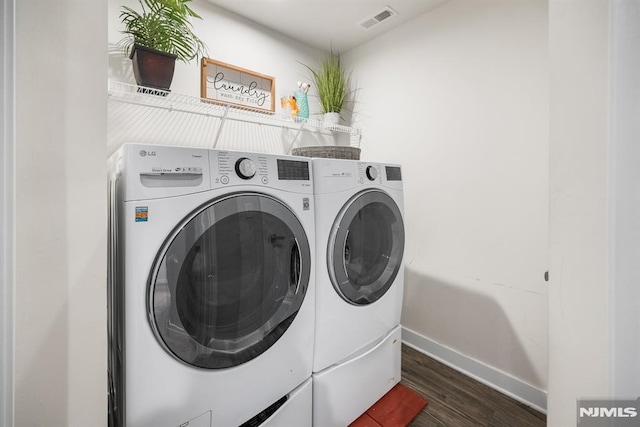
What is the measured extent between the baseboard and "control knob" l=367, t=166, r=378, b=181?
49.8 inches

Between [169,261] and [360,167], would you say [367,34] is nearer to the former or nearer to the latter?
[360,167]

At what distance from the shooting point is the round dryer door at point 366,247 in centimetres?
119

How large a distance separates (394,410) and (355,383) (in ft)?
0.96

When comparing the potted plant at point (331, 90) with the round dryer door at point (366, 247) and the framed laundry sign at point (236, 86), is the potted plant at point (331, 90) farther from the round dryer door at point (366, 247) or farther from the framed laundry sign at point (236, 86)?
the round dryer door at point (366, 247)

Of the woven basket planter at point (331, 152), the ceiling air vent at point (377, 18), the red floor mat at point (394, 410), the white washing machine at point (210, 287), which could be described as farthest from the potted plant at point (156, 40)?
the red floor mat at point (394, 410)

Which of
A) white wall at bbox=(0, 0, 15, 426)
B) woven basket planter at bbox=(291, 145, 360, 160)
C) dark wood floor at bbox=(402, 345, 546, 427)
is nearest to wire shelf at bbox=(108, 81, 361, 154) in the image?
woven basket planter at bbox=(291, 145, 360, 160)

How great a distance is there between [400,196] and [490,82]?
2.80 feet

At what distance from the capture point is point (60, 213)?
1.99ft

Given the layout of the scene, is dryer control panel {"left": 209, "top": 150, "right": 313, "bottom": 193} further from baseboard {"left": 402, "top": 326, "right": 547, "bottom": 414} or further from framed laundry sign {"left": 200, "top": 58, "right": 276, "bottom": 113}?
baseboard {"left": 402, "top": 326, "right": 547, "bottom": 414}

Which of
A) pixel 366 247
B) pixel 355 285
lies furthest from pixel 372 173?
pixel 355 285

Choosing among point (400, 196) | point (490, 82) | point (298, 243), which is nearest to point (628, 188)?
point (298, 243)

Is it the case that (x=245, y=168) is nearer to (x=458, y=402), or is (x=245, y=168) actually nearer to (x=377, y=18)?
(x=458, y=402)

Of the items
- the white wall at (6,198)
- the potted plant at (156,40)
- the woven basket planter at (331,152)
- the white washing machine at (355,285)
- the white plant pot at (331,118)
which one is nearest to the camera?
the white wall at (6,198)

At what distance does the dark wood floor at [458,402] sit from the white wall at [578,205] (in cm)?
87
